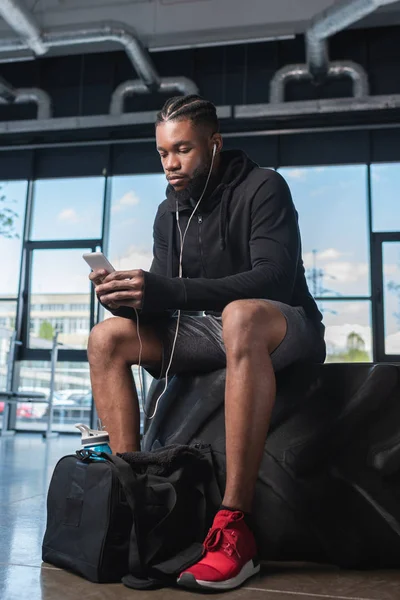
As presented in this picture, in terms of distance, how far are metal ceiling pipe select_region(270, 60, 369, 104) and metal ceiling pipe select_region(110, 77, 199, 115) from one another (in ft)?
2.59

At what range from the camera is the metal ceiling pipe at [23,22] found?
484cm

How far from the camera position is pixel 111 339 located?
1.36 meters

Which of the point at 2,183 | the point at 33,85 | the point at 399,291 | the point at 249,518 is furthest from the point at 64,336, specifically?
the point at 249,518

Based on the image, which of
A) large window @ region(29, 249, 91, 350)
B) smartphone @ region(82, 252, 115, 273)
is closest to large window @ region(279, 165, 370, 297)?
large window @ region(29, 249, 91, 350)

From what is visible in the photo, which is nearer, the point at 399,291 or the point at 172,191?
the point at 172,191

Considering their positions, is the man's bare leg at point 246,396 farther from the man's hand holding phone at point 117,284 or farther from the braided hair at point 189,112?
the braided hair at point 189,112

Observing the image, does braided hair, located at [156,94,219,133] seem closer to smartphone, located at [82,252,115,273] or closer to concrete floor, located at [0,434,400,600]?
smartphone, located at [82,252,115,273]

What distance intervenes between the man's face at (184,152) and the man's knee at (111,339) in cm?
38

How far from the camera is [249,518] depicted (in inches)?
44.0

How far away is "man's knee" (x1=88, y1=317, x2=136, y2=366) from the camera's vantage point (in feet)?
4.48

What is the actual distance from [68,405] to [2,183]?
253 cm

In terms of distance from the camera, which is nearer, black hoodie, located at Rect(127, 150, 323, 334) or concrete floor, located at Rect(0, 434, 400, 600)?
concrete floor, located at Rect(0, 434, 400, 600)

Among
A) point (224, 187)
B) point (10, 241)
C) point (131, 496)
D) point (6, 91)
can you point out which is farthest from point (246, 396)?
point (6, 91)

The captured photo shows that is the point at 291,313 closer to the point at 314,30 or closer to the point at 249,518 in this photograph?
the point at 249,518
